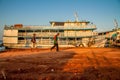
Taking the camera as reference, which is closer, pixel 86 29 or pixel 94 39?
pixel 94 39

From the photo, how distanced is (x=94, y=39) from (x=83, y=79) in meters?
30.9

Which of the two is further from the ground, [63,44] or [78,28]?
[78,28]

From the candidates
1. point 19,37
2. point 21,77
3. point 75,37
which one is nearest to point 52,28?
point 75,37

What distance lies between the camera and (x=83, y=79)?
4.16 metres

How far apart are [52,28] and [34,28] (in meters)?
4.08

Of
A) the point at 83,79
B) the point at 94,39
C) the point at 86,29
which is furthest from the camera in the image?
the point at 86,29

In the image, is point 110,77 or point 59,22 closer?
point 110,77

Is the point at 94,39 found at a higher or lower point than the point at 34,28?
lower

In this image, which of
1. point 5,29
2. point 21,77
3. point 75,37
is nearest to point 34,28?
point 5,29

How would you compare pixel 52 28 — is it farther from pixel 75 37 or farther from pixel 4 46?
pixel 4 46

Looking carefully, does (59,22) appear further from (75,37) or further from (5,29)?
(5,29)

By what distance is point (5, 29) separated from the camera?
37.0 meters

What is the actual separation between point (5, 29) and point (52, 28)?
35.4ft

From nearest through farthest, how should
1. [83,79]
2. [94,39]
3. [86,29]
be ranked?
[83,79] < [94,39] < [86,29]
